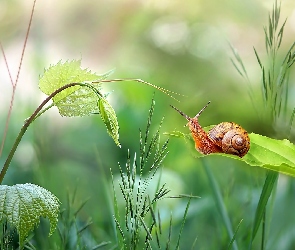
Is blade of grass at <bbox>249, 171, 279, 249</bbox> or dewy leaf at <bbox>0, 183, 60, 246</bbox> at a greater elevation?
dewy leaf at <bbox>0, 183, 60, 246</bbox>

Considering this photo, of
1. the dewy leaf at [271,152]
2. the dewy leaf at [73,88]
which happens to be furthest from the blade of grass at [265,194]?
the dewy leaf at [73,88]

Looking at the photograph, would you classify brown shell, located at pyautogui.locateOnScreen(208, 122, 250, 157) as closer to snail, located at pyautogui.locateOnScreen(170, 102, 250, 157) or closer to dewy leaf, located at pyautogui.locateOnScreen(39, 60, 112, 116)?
snail, located at pyautogui.locateOnScreen(170, 102, 250, 157)

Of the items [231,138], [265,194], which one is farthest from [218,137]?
[265,194]

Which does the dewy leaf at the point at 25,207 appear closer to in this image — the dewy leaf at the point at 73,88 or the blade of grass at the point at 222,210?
the dewy leaf at the point at 73,88

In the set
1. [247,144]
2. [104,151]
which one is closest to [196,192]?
[104,151]

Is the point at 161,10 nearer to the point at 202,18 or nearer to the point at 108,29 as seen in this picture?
the point at 202,18

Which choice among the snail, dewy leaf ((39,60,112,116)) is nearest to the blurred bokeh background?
the snail

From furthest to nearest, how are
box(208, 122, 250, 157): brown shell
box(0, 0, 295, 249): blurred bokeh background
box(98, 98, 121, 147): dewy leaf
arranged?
box(0, 0, 295, 249): blurred bokeh background, box(208, 122, 250, 157): brown shell, box(98, 98, 121, 147): dewy leaf
